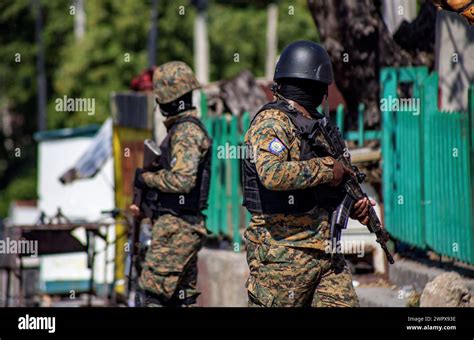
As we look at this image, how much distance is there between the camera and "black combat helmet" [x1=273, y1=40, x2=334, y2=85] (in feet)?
18.8

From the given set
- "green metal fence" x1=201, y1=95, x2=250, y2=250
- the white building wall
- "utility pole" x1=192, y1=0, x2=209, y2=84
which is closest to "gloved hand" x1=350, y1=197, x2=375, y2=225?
"green metal fence" x1=201, y1=95, x2=250, y2=250

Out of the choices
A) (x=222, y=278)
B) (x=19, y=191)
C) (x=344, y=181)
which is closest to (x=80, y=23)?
(x=19, y=191)

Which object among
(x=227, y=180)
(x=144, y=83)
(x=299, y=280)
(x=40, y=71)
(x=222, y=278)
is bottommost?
(x=222, y=278)

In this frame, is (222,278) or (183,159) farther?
(222,278)

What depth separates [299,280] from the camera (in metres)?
5.69

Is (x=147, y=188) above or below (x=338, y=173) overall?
below

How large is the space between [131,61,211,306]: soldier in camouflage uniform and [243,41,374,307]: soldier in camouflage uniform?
1831 mm

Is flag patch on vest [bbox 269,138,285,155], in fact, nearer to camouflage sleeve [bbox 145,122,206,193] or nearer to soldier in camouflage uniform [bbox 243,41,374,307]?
soldier in camouflage uniform [bbox 243,41,374,307]

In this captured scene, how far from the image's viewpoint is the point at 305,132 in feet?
18.5

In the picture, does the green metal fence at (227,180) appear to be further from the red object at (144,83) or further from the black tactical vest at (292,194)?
the black tactical vest at (292,194)

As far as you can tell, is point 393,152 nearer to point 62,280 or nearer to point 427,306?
point 427,306

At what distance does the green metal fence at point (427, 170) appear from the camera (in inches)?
320

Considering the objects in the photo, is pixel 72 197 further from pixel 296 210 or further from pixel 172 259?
pixel 296 210

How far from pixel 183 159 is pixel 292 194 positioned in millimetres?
1902
